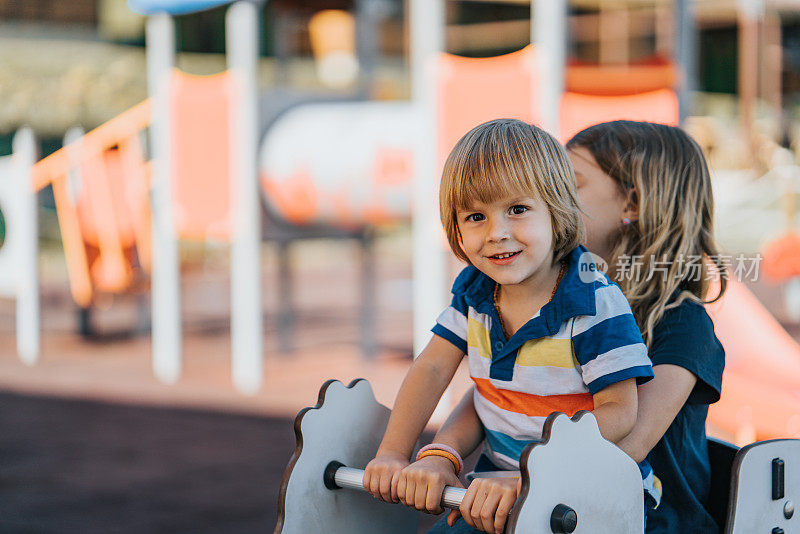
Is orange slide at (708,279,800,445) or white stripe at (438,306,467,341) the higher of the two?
white stripe at (438,306,467,341)

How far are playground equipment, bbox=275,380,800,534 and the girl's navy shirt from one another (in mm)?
67

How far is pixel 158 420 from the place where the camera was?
4.22 meters

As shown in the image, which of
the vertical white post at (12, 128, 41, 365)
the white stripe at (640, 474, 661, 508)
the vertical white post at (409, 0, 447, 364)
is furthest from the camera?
the vertical white post at (12, 128, 41, 365)

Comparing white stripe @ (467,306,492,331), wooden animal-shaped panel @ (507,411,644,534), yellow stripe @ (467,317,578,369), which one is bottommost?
wooden animal-shaped panel @ (507,411,644,534)

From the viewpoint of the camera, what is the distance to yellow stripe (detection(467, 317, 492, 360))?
4.51ft

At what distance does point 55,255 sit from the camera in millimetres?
11164

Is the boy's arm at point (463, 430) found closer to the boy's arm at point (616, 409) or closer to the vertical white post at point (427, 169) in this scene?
the boy's arm at point (616, 409)

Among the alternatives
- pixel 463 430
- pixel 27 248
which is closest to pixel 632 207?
pixel 463 430

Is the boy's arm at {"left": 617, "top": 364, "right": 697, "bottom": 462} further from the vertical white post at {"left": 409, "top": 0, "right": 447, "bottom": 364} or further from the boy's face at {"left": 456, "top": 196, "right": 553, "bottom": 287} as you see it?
the vertical white post at {"left": 409, "top": 0, "right": 447, "bottom": 364}

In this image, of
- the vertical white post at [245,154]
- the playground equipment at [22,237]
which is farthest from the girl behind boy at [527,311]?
the playground equipment at [22,237]

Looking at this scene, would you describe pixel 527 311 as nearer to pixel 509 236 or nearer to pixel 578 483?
pixel 509 236

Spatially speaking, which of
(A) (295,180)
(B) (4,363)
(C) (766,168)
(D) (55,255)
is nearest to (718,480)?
(A) (295,180)

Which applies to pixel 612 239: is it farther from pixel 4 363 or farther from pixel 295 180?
pixel 4 363

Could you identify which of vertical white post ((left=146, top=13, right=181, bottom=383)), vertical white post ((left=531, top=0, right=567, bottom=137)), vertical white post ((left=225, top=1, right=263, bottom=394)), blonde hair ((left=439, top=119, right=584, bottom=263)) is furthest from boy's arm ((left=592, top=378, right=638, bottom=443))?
vertical white post ((left=146, top=13, right=181, bottom=383))
